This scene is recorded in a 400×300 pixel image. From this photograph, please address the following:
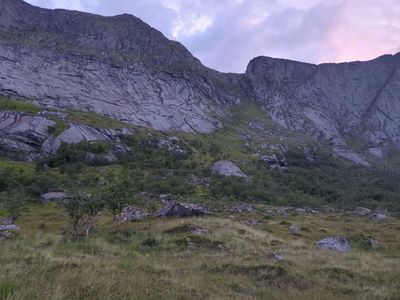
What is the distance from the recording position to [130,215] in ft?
158

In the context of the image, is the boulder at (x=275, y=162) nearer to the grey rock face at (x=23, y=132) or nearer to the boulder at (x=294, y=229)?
the grey rock face at (x=23, y=132)

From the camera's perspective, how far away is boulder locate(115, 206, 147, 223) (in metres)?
44.2

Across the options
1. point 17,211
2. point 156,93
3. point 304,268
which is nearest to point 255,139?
point 156,93

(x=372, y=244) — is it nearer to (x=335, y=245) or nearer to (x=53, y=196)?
(x=335, y=245)

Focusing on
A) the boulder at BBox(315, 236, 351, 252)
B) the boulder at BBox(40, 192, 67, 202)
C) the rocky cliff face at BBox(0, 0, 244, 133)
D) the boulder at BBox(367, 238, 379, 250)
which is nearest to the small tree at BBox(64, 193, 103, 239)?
the boulder at BBox(315, 236, 351, 252)

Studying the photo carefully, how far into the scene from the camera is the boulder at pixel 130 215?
4425 centimetres

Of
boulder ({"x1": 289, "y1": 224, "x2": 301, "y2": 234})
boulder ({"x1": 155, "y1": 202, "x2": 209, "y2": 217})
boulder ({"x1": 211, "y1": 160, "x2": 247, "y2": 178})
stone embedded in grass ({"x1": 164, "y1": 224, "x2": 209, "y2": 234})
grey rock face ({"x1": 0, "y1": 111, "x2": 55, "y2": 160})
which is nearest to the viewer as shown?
stone embedded in grass ({"x1": 164, "y1": 224, "x2": 209, "y2": 234})

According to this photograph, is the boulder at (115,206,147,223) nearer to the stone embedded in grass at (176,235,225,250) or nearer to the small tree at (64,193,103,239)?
the small tree at (64,193,103,239)

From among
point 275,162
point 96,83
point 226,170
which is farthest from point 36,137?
point 275,162

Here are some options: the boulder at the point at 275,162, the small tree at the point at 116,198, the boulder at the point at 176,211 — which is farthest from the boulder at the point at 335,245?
the boulder at the point at 275,162

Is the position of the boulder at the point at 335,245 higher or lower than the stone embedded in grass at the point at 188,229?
lower

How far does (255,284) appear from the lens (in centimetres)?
1383

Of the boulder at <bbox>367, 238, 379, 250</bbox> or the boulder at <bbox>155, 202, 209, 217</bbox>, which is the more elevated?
the boulder at <bbox>155, 202, 209, 217</bbox>

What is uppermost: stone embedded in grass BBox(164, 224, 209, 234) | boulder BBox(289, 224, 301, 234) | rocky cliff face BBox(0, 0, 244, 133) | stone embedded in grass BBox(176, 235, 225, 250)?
rocky cliff face BBox(0, 0, 244, 133)
